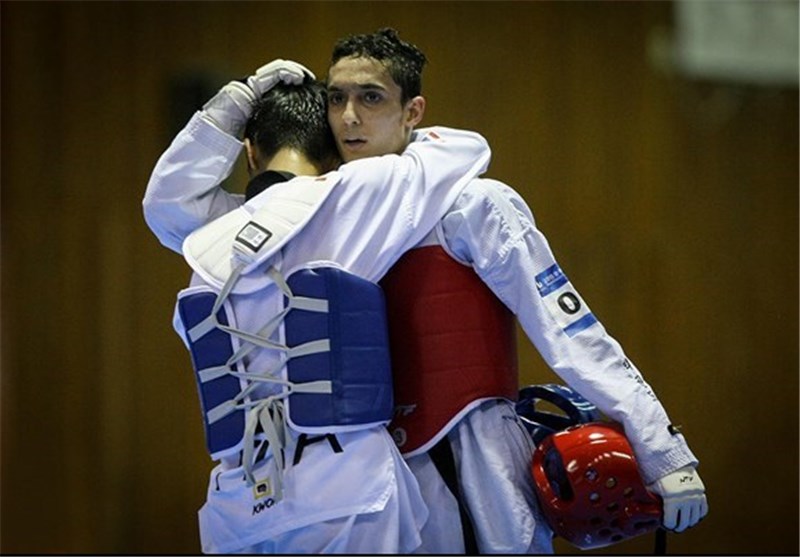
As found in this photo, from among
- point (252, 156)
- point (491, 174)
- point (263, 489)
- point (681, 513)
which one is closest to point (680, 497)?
point (681, 513)

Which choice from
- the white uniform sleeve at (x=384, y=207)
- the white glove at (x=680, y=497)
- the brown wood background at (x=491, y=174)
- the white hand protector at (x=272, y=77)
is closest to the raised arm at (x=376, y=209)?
the white uniform sleeve at (x=384, y=207)

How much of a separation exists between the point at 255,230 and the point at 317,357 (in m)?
0.26

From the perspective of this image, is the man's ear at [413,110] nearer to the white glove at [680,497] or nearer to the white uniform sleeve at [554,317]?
the white uniform sleeve at [554,317]

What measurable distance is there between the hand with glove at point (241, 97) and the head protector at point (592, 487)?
94 centimetres

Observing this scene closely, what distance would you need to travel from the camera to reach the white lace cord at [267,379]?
222cm

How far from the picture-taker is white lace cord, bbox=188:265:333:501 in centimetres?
222

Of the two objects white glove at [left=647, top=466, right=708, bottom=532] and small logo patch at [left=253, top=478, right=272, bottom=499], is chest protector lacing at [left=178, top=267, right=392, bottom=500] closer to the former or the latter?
small logo patch at [left=253, top=478, right=272, bottom=499]

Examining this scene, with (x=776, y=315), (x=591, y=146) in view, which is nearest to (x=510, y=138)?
(x=591, y=146)

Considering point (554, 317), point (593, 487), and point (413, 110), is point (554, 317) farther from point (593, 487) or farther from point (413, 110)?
A: point (413, 110)

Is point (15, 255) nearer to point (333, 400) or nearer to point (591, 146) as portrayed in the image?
point (591, 146)

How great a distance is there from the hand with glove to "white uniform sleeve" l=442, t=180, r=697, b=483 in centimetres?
53

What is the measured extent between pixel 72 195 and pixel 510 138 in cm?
168

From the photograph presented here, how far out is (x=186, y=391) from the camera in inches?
179

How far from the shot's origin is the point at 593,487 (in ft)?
7.52
